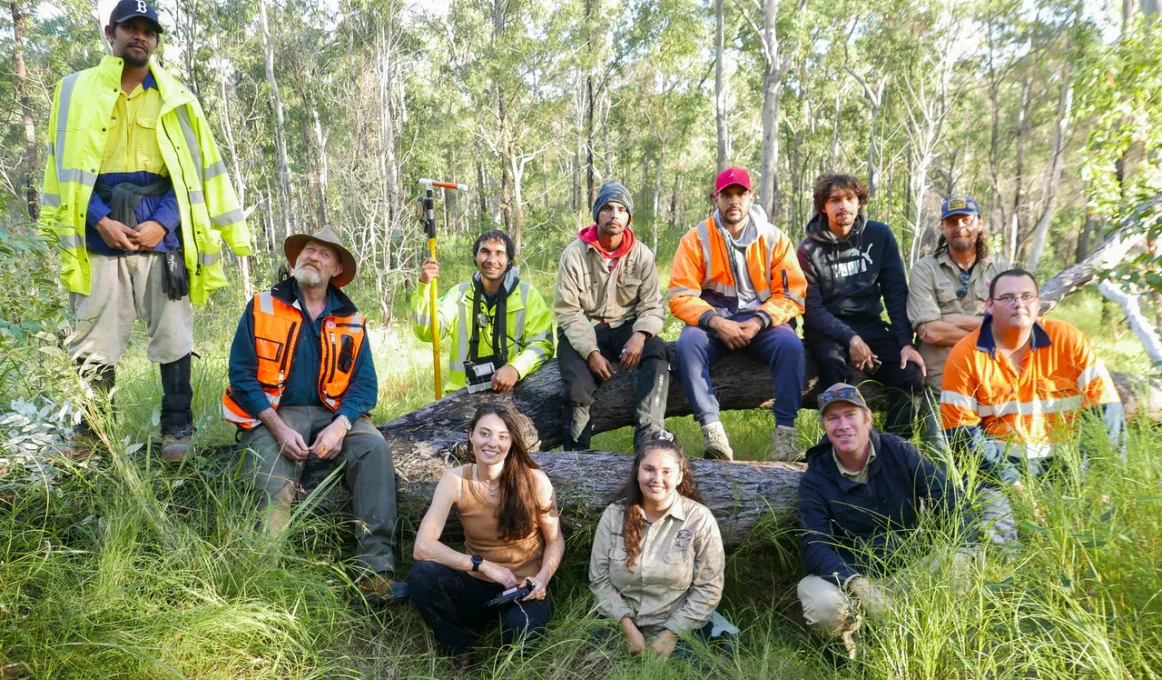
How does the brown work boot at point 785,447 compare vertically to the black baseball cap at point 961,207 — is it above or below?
below

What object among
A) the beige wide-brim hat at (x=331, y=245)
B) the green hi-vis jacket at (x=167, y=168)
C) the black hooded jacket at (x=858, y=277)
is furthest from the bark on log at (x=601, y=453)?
the green hi-vis jacket at (x=167, y=168)

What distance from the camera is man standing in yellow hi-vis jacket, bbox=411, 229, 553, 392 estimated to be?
4.71m

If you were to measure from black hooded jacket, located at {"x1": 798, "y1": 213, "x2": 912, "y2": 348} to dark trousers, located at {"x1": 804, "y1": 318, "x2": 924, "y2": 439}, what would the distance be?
0.08 meters

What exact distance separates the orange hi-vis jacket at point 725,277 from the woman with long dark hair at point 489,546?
5.82 feet

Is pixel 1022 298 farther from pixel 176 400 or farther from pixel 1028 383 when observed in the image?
pixel 176 400

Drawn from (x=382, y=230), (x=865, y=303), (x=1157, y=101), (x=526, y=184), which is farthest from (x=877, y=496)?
(x=526, y=184)

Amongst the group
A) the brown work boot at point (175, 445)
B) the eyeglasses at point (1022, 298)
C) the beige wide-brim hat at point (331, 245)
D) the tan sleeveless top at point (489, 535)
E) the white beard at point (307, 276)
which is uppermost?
the beige wide-brim hat at point (331, 245)

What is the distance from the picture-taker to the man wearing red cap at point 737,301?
4.32m

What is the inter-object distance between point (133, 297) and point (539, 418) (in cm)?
240

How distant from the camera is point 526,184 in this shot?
88.5ft

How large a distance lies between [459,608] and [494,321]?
1991 millimetres

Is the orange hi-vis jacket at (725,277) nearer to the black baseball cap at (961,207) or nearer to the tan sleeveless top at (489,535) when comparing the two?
the black baseball cap at (961,207)

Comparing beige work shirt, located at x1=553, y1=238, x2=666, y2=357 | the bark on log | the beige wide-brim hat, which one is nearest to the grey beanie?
beige work shirt, located at x1=553, y1=238, x2=666, y2=357

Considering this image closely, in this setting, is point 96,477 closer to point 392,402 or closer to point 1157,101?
point 392,402
